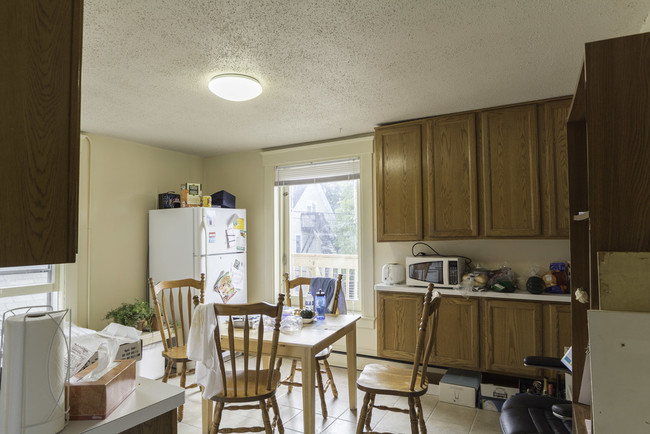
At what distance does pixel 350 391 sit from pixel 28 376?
2304 mm

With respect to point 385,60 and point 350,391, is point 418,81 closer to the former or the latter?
point 385,60

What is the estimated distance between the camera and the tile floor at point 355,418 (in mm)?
2611

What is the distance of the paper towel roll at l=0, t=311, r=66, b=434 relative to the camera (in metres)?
0.98

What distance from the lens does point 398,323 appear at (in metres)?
3.28

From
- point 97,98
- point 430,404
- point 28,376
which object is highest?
point 97,98

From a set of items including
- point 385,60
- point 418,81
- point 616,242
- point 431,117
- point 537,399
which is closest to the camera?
point 616,242

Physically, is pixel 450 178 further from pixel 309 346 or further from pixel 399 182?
pixel 309 346

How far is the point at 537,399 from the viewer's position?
1914 millimetres

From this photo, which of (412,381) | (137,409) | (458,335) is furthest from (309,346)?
(458,335)

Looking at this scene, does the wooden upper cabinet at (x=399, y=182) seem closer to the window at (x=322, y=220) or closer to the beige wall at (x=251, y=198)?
the window at (x=322, y=220)

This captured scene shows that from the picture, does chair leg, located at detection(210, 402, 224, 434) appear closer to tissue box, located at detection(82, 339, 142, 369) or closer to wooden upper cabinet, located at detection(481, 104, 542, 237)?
tissue box, located at detection(82, 339, 142, 369)

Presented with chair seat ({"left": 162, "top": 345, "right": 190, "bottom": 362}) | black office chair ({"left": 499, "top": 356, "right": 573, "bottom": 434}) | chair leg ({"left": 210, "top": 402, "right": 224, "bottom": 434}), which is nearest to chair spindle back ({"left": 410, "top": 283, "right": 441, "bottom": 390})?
black office chair ({"left": 499, "top": 356, "right": 573, "bottom": 434})

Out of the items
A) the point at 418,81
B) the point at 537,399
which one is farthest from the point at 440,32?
the point at 537,399

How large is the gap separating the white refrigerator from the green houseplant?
392 millimetres
